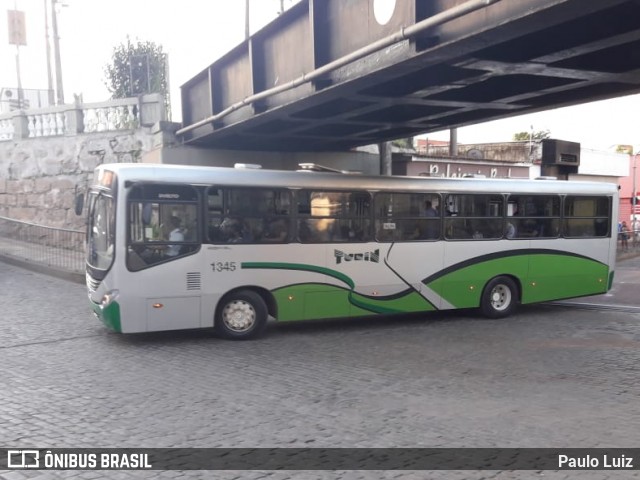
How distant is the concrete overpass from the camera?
7.49 metres

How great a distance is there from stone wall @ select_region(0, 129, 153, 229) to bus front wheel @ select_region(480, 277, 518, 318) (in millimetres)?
12162

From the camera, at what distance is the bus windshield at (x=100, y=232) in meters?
9.32

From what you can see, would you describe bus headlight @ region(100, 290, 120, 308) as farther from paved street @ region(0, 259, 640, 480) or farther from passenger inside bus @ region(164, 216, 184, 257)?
passenger inside bus @ region(164, 216, 184, 257)

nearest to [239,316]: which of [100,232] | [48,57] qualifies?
[100,232]

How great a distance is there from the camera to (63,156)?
71.3 feet

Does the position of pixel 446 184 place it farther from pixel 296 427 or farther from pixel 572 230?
pixel 296 427

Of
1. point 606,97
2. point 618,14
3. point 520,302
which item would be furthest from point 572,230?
point 618,14

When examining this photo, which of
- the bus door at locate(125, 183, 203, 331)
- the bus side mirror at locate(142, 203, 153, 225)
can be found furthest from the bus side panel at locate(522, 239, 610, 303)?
the bus side mirror at locate(142, 203, 153, 225)

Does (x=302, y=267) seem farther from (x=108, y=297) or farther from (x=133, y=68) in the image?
(x=133, y=68)

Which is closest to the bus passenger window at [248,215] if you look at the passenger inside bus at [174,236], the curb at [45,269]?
the passenger inside bus at [174,236]

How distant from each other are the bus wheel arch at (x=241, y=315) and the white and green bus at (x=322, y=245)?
0.02m

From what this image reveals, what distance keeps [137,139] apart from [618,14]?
16062 millimetres

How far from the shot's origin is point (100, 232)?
9711mm

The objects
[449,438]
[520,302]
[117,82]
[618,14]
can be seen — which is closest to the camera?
[449,438]
